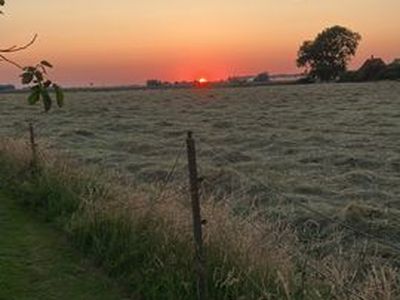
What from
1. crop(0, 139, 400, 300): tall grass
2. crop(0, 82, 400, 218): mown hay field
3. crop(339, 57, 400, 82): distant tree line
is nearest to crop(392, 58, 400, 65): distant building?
crop(339, 57, 400, 82): distant tree line

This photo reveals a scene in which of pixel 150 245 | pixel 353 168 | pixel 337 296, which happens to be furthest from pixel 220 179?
pixel 337 296

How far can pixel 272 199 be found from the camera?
12617mm

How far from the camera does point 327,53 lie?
133625 mm

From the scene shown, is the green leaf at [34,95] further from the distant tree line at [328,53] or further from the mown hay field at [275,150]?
the distant tree line at [328,53]

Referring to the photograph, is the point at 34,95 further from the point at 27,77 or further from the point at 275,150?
the point at 275,150

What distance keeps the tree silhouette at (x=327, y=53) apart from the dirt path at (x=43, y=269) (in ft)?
388

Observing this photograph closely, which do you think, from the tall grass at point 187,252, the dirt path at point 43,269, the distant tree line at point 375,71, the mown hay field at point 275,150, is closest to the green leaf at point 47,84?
the tall grass at point 187,252

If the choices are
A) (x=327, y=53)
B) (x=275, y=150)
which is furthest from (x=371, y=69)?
(x=275, y=150)

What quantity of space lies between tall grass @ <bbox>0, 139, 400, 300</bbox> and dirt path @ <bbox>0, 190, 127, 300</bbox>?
0.62 ft

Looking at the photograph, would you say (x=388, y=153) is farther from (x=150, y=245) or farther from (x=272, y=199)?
(x=150, y=245)

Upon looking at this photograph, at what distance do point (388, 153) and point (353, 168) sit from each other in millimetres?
2513

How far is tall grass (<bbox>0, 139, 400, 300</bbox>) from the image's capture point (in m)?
6.18

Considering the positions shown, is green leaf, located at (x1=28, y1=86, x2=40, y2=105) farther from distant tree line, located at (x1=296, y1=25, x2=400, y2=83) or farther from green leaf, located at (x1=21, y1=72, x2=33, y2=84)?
distant tree line, located at (x1=296, y1=25, x2=400, y2=83)

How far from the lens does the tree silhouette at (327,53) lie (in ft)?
424
